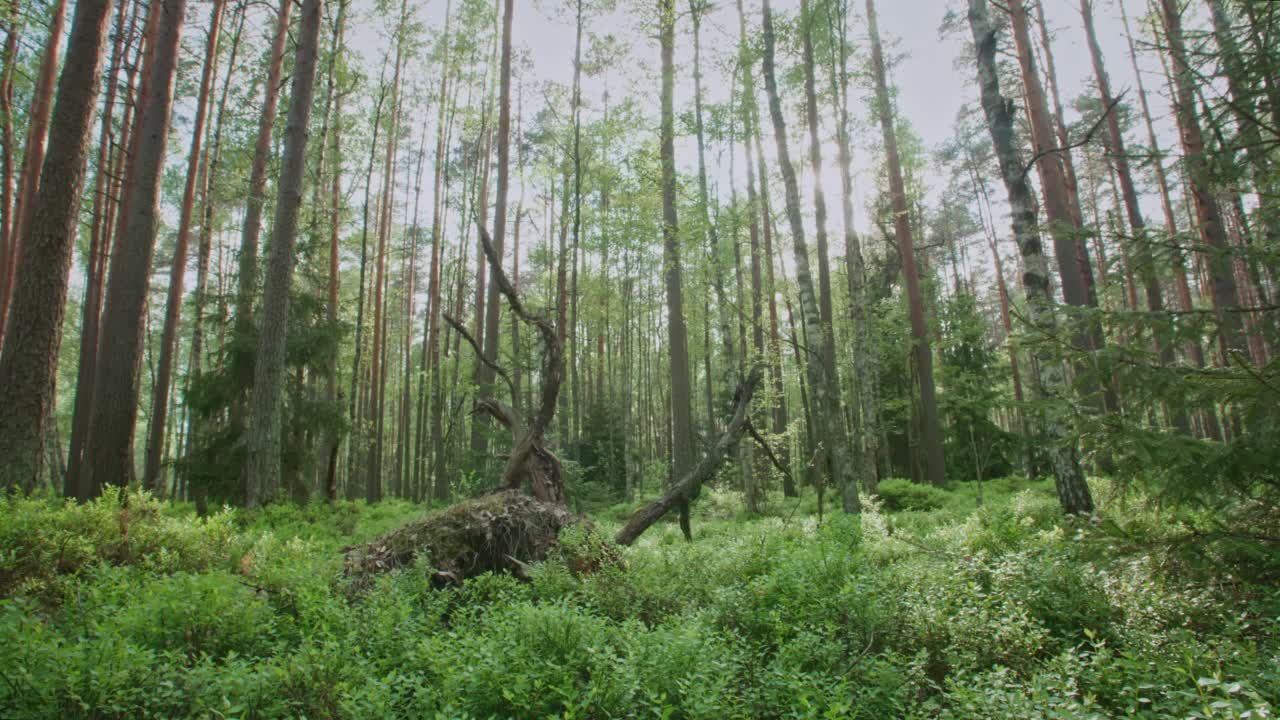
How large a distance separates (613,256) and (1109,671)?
19.2 metres

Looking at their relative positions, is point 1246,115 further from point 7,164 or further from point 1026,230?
point 7,164

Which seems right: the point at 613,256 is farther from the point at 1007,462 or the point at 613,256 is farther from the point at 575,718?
the point at 575,718

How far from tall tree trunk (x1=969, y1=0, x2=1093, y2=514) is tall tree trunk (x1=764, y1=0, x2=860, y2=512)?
2942 millimetres

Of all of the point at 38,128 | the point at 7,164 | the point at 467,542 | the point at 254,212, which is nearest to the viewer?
the point at 467,542

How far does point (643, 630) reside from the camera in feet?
12.3

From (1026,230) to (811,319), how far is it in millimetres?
3545

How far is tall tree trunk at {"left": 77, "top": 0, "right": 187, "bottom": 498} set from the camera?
7898 mm

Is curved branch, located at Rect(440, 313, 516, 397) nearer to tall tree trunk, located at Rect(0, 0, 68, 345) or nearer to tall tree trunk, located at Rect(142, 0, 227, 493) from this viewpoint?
tall tree trunk, located at Rect(142, 0, 227, 493)

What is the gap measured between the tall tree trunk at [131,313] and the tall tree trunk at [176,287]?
3220 mm

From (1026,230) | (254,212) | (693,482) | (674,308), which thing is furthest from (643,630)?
(254,212)

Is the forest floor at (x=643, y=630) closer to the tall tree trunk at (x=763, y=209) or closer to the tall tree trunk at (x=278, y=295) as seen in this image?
the tall tree trunk at (x=278, y=295)

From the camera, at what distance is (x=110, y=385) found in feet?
26.5

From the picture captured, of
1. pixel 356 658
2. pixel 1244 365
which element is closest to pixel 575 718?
pixel 356 658

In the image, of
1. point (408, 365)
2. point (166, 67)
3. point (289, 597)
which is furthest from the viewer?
point (408, 365)
